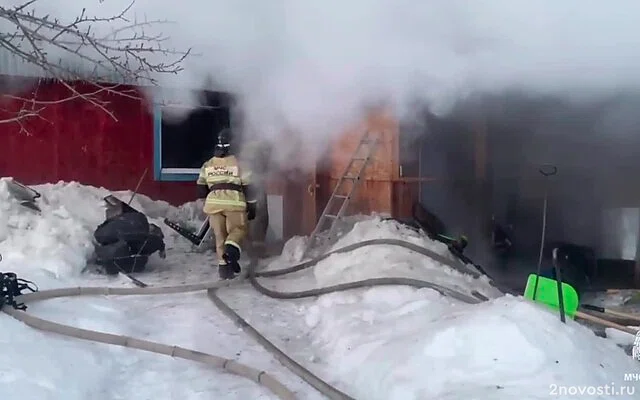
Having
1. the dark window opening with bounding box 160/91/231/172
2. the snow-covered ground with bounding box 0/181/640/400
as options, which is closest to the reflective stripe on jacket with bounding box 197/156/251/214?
the snow-covered ground with bounding box 0/181/640/400

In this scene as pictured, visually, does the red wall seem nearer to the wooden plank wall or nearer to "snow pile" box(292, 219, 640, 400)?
the wooden plank wall

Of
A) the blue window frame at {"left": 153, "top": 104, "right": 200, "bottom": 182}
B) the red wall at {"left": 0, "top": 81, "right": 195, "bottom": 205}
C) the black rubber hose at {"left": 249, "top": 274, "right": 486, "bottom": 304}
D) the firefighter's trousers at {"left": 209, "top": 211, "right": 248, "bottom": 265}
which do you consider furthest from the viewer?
the blue window frame at {"left": 153, "top": 104, "right": 200, "bottom": 182}

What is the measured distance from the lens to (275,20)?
655cm

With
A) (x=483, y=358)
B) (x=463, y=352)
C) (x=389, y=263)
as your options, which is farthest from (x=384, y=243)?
(x=483, y=358)

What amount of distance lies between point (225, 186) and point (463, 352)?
3.76 meters

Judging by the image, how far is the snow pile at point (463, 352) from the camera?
3045 mm

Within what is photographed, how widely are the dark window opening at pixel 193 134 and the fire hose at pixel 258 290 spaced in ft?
9.97

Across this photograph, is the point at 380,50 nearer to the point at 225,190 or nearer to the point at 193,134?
the point at 225,190

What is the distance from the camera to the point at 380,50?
238 inches

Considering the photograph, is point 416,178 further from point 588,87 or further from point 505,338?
point 505,338

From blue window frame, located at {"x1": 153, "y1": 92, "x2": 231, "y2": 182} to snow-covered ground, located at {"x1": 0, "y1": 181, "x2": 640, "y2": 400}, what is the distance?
279cm

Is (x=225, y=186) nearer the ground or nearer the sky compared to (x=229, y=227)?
nearer the sky

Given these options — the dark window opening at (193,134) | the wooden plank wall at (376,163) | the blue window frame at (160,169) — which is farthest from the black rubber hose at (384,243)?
the blue window frame at (160,169)

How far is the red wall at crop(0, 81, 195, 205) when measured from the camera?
8438 millimetres
